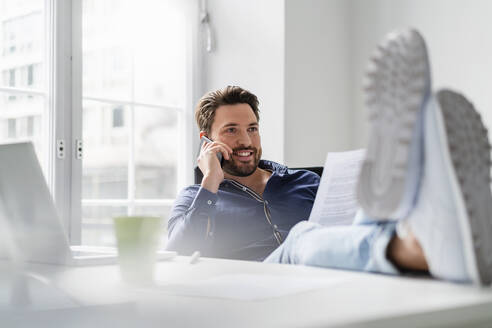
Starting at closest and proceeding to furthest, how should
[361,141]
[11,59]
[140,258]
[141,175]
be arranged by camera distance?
[140,258], [11,59], [141,175], [361,141]

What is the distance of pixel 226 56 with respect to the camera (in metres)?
3.28

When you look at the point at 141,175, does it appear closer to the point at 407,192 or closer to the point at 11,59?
the point at 11,59

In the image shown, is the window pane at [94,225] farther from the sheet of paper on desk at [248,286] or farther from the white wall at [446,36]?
the sheet of paper on desk at [248,286]

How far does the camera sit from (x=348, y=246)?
2.60 feet

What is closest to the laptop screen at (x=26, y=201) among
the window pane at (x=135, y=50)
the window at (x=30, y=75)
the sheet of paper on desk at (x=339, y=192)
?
the sheet of paper on desk at (x=339, y=192)

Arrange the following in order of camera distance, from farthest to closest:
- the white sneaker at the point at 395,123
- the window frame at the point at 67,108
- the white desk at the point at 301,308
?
Result: the window frame at the point at 67,108
the white sneaker at the point at 395,123
the white desk at the point at 301,308

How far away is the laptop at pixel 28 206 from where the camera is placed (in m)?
0.87

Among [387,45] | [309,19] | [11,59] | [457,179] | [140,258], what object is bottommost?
[140,258]

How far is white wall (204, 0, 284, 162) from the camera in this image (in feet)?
10.2

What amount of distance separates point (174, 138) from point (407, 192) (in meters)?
2.75

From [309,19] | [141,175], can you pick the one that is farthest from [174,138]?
[309,19]

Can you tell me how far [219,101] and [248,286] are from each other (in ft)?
5.16

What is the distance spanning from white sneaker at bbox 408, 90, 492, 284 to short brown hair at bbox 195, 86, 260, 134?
1.57 meters

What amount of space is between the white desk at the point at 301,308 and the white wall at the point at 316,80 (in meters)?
2.48
